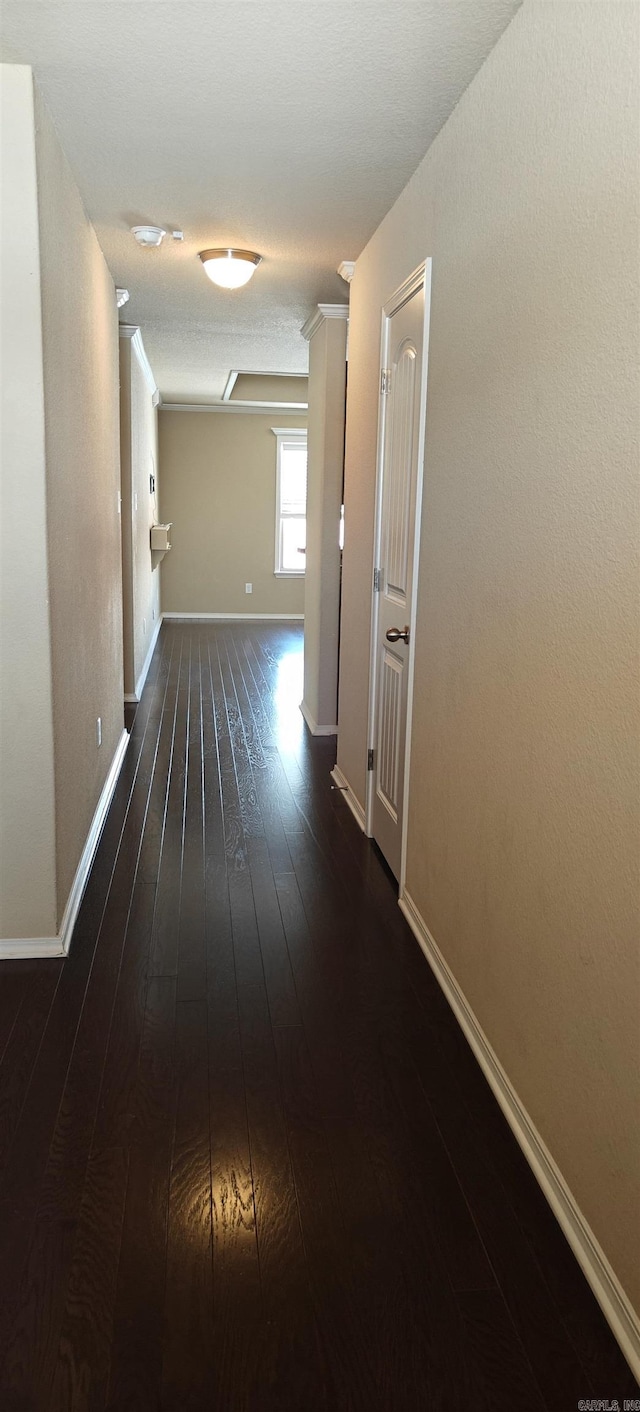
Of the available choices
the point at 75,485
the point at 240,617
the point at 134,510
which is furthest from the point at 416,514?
the point at 240,617

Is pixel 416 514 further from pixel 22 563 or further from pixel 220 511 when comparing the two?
pixel 220 511

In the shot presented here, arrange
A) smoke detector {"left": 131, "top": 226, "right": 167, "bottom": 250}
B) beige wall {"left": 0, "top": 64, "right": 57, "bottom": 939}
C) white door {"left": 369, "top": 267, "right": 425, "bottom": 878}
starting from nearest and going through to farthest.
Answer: beige wall {"left": 0, "top": 64, "right": 57, "bottom": 939} → white door {"left": 369, "top": 267, "right": 425, "bottom": 878} → smoke detector {"left": 131, "top": 226, "right": 167, "bottom": 250}

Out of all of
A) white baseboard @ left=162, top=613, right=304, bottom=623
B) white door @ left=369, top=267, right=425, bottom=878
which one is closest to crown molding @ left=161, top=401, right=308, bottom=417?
white baseboard @ left=162, top=613, right=304, bottom=623

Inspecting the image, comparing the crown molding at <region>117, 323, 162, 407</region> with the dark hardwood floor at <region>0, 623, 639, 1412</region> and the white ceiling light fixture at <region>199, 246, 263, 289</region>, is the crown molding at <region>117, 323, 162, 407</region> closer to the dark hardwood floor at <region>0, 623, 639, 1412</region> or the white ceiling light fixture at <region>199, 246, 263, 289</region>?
the white ceiling light fixture at <region>199, 246, 263, 289</region>

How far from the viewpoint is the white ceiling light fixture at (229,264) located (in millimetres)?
4191

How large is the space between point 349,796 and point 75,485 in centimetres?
197

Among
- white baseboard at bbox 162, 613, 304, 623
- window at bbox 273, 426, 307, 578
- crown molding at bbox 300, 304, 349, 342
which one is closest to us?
crown molding at bbox 300, 304, 349, 342

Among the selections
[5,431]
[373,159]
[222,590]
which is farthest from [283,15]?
[222,590]

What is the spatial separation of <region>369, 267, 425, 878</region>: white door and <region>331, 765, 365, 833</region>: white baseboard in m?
0.23

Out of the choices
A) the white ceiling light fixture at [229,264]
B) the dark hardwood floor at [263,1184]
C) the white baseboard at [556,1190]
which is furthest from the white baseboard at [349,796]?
the white ceiling light fixture at [229,264]

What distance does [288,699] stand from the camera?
275 inches

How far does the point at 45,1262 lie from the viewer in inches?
68.9

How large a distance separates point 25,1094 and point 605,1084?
4.33 feet

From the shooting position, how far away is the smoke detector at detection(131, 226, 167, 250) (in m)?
3.88
